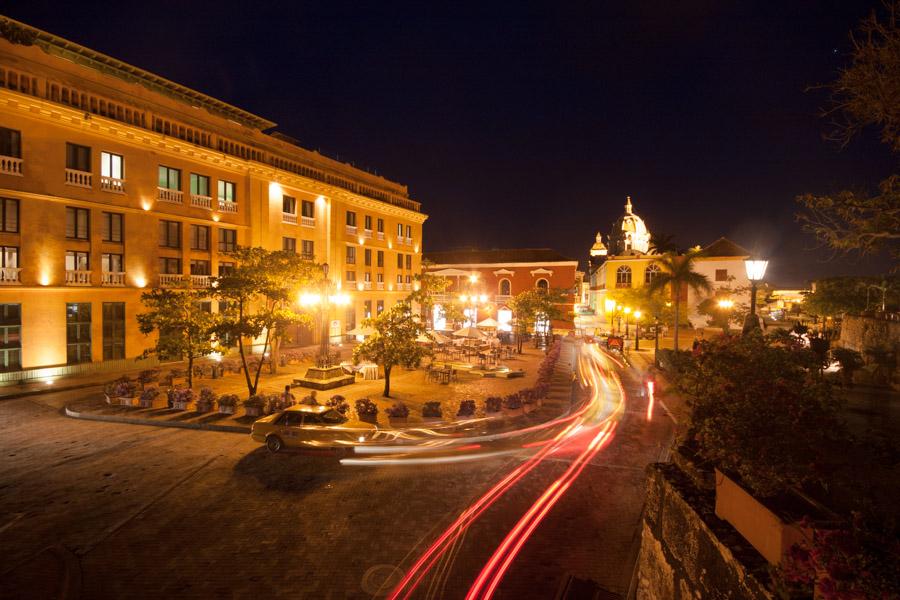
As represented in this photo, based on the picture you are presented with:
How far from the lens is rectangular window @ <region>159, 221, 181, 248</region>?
25.8 m

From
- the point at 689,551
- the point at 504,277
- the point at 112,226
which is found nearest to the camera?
the point at 689,551

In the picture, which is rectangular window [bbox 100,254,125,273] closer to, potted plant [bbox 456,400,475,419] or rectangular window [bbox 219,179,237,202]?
rectangular window [bbox 219,179,237,202]

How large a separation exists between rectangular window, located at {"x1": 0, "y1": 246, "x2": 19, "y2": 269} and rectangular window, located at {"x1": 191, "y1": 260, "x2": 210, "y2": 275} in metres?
8.00

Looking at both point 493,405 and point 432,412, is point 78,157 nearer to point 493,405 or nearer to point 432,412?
point 432,412

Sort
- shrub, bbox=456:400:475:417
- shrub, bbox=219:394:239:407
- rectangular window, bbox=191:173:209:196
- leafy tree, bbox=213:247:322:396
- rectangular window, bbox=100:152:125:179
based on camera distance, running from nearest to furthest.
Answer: shrub, bbox=219:394:239:407 → shrub, bbox=456:400:475:417 → leafy tree, bbox=213:247:322:396 → rectangular window, bbox=100:152:125:179 → rectangular window, bbox=191:173:209:196

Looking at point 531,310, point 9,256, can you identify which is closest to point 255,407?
point 9,256

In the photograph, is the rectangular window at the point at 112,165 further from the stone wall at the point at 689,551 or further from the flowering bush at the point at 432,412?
the stone wall at the point at 689,551

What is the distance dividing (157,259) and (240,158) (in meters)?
8.46

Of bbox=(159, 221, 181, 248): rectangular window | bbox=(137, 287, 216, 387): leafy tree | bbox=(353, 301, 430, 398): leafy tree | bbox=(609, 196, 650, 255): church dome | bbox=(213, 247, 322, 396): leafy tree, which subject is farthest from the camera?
bbox=(609, 196, 650, 255): church dome

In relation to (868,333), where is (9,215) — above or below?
above

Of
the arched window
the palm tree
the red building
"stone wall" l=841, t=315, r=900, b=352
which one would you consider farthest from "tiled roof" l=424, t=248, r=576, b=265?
"stone wall" l=841, t=315, r=900, b=352

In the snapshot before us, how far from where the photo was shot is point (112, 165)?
23375 mm

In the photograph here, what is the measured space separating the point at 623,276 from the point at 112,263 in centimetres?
5656

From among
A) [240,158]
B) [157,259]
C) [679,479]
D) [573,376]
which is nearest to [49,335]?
[157,259]
